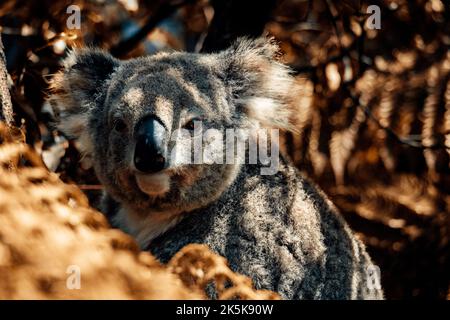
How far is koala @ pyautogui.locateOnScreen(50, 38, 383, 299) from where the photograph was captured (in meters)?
3.42

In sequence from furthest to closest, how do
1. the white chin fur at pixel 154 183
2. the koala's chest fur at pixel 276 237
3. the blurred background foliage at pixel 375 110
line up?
the blurred background foliage at pixel 375 110 < the koala's chest fur at pixel 276 237 < the white chin fur at pixel 154 183

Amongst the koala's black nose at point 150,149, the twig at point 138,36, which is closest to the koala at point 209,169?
the koala's black nose at point 150,149

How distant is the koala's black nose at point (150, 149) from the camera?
3.12 m

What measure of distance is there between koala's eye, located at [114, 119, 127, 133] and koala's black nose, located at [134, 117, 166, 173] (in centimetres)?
28

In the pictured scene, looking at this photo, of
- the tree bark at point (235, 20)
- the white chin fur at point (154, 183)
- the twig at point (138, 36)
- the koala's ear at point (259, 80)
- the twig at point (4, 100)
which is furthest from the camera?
the twig at point (138, 36)

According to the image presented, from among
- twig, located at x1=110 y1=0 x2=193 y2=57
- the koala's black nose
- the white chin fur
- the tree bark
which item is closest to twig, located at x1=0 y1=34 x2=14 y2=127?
the koala's black nose

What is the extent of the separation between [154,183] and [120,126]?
1.46 feet

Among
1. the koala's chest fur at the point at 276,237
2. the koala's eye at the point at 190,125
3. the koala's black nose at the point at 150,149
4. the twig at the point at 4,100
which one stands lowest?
the koala's chest fur at the point at 276,237

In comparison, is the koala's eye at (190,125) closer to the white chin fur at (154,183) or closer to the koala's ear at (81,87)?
the white chin fur at (154,183)

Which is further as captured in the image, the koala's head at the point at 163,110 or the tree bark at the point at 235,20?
the tree bark at the point at 235,20

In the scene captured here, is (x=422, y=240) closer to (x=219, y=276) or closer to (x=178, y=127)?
Result: (x=178, y=127)

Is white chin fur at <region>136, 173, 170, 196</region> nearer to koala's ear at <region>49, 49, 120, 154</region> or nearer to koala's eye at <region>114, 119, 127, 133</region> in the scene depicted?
A: koala's eye at <region>114, 119, 127, 133</region>

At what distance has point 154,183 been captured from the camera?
129 inches

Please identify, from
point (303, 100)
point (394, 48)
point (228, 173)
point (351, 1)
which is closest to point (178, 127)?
point (228, 173)
